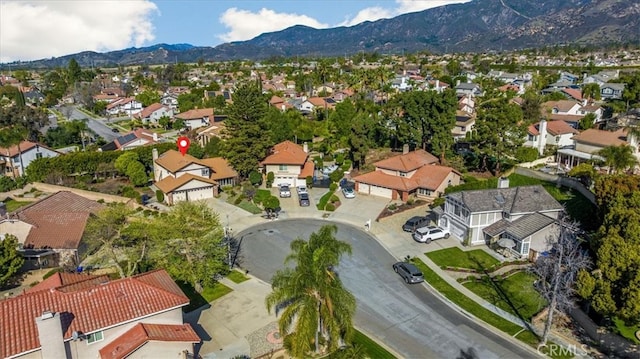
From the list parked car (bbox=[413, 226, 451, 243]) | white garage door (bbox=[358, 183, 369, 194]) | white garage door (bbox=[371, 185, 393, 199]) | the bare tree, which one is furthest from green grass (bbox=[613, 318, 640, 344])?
white garage door (bbox=[358, 183, 369, 194])

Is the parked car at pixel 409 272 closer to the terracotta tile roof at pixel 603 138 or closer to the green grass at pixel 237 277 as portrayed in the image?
the green grass at pixel 237 277

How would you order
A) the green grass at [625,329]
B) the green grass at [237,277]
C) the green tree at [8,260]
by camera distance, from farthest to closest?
the green grass at [237,277] < the green tree at [8,260] < the green grass at [625,329]

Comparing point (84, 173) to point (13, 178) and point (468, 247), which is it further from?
point (468, 247)

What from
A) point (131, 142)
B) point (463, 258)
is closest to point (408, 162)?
point (463, 258)

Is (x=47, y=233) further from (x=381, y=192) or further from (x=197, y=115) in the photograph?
(x=197, y=115)

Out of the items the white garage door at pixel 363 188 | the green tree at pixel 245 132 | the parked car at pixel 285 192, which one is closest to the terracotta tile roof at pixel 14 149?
the green tree at pixel 245 132

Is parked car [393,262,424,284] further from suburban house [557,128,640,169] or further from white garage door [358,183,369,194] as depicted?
suburban house [557,128,640,169]

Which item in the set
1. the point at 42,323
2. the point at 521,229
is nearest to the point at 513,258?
the point at 521,229
